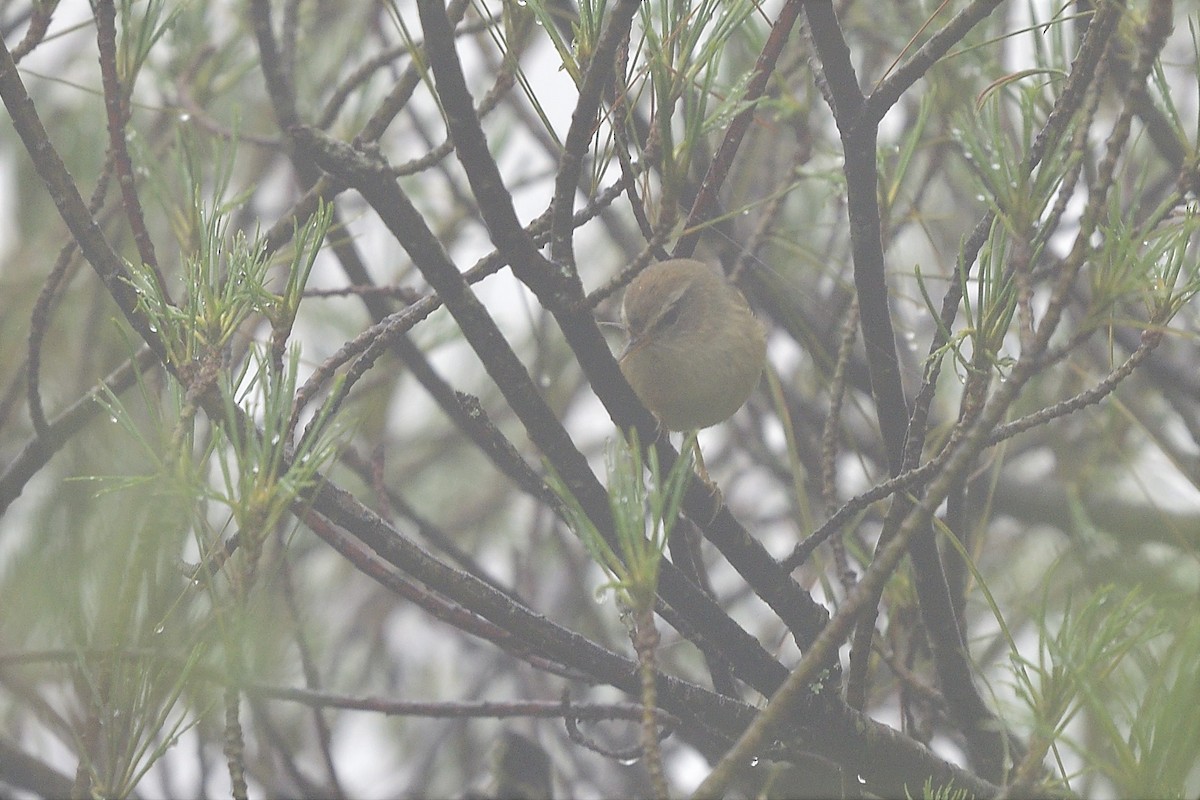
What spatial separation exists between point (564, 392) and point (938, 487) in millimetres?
3616

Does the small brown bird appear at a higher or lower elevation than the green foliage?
higher

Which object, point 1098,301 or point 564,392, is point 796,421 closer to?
point 564,392

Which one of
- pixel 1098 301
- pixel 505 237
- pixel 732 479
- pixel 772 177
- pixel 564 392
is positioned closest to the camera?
pixel 1098 301

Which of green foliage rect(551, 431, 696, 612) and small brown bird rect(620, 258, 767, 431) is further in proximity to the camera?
small brown bird rect(620, 258, 767, 431)

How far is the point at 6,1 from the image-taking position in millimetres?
3535

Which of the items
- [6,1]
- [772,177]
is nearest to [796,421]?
[772,177]

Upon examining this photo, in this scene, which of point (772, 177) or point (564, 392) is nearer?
point (772, 177)

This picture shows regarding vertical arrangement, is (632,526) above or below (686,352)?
below

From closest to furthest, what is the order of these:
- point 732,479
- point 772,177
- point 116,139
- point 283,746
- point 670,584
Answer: point 670,584, point 116,139, point 283,746, point 772,177, point 732,479

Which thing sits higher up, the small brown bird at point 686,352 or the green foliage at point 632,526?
the small brown bird at point 686,352

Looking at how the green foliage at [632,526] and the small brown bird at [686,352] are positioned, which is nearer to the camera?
the green foliage at [632,526]

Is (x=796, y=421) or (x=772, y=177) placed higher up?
(x=772, y=177)

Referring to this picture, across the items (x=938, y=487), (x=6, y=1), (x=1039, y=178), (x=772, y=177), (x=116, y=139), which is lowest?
(x=938, y=487)

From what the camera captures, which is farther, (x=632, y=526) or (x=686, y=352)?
(x=686, y=352)
